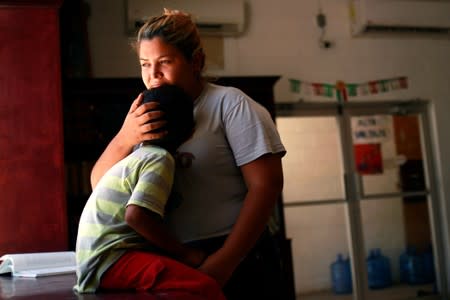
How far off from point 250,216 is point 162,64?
0.36m

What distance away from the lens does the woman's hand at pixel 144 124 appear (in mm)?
1054

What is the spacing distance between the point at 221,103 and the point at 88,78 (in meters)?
2.70

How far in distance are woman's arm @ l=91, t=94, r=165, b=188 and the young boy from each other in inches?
1.5

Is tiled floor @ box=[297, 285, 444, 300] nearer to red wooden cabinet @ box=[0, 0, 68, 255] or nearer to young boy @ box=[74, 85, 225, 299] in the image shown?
red wooden cabinet @ box=[0, 0, 68, 255]

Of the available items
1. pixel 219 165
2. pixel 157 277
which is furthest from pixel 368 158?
pixel 157 277

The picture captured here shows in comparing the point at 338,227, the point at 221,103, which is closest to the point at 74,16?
the point at 338,227

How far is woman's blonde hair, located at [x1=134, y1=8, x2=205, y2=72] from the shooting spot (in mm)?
1133

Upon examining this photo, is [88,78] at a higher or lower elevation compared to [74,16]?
lower

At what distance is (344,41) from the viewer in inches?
183

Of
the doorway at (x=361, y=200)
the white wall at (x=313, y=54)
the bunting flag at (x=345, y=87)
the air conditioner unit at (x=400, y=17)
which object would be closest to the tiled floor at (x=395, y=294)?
the doorway at (x=361, y=200)

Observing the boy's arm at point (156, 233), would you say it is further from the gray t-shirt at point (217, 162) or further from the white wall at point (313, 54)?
the white wall at point (313, 54)

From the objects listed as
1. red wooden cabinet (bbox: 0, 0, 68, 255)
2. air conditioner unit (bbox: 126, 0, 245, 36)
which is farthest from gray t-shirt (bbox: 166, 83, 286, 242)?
air conditioner unit (bbox: 126, 0, 245, 36)

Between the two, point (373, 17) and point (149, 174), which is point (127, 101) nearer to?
point (373, 17)

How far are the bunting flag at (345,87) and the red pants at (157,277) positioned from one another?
3.64 metres
